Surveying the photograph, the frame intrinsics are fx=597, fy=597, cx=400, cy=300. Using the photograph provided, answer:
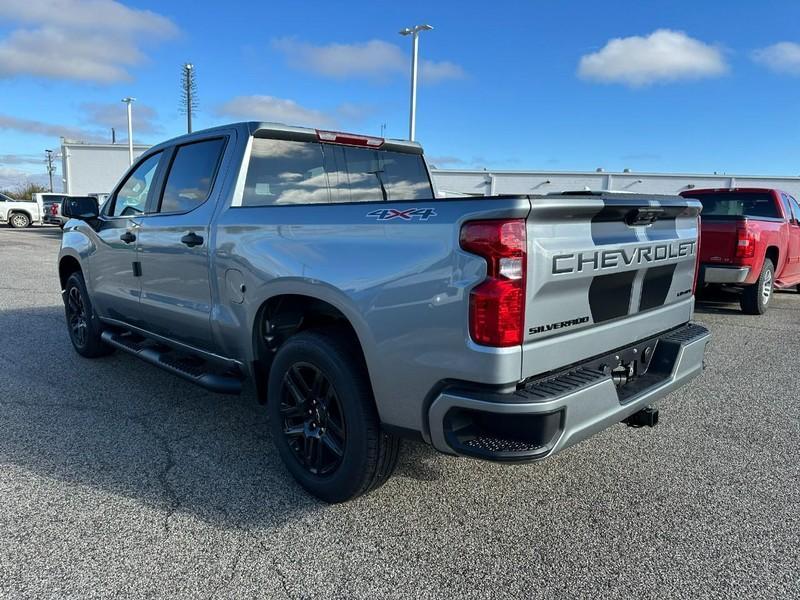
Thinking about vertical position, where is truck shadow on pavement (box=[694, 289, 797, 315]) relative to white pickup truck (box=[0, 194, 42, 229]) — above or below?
below

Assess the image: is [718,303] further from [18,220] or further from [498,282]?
[18,220]

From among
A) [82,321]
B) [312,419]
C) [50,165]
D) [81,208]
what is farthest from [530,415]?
[50,165]

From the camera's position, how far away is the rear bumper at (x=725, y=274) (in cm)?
769

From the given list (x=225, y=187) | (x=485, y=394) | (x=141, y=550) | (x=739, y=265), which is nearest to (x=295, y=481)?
(x=141, y=550)

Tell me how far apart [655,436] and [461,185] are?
37.6 metres

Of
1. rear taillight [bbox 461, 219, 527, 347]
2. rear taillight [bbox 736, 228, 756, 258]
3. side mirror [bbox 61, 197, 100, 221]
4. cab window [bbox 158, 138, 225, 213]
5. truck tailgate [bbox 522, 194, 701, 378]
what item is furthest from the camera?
rear taillight [bbox 736, 228, 756, 258]

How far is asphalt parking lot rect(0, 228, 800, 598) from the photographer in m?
2.46

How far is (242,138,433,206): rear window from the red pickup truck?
4.08 meters

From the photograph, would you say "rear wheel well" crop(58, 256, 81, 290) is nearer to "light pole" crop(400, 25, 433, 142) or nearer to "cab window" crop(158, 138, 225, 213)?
"cab window" crop(158, 138, 225, 213)

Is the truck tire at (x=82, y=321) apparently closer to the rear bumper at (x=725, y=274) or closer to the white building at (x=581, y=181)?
the rear bumper at (x=725, y=274)

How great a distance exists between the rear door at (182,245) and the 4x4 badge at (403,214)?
4.75ft

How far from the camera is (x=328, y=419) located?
298 centimetres

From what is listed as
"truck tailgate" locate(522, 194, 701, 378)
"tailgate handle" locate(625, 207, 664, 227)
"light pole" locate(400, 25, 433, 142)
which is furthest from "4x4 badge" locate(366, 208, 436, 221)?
"light pole" locate(400, 25, 433, 142)

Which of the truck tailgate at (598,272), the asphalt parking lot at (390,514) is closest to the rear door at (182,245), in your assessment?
the asphalt parking lot at (390,514)
